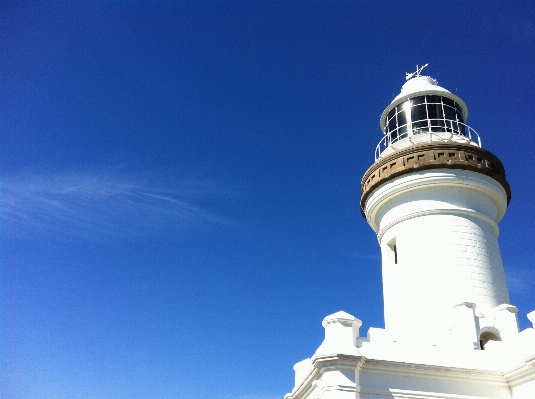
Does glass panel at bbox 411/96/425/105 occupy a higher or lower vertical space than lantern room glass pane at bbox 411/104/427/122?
higher

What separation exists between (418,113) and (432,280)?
539 cm

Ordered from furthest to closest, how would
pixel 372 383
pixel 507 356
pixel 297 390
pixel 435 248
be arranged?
1. pixel 435 248
2. pixel 297 390
3. pixel 507 356
4. pixel 372 383

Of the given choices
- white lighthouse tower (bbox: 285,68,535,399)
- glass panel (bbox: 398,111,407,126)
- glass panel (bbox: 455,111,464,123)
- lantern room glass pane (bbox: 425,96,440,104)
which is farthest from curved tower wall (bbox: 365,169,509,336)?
lantern room glass pane (bbox: 425,96,440,104)

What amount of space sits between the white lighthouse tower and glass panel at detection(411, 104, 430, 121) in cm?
3

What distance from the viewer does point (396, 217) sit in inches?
537

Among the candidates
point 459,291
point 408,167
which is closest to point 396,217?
point 408,167

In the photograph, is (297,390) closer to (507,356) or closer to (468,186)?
(507,356)

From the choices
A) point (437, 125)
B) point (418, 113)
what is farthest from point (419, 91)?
point (437, 125)

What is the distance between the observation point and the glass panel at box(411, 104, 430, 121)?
15.1m

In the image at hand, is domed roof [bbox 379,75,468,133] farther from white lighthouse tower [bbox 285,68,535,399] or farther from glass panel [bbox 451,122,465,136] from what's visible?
glass panel [bbox 451,122,465,136]

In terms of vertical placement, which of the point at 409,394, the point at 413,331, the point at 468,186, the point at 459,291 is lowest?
the point at 409,394

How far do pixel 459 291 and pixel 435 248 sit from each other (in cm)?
119

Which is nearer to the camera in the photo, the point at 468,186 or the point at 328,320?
the point at 328,320

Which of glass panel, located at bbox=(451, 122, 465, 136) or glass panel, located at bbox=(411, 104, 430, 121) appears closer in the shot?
glass panel, located at bbox=(451, 122, 465, 136)
